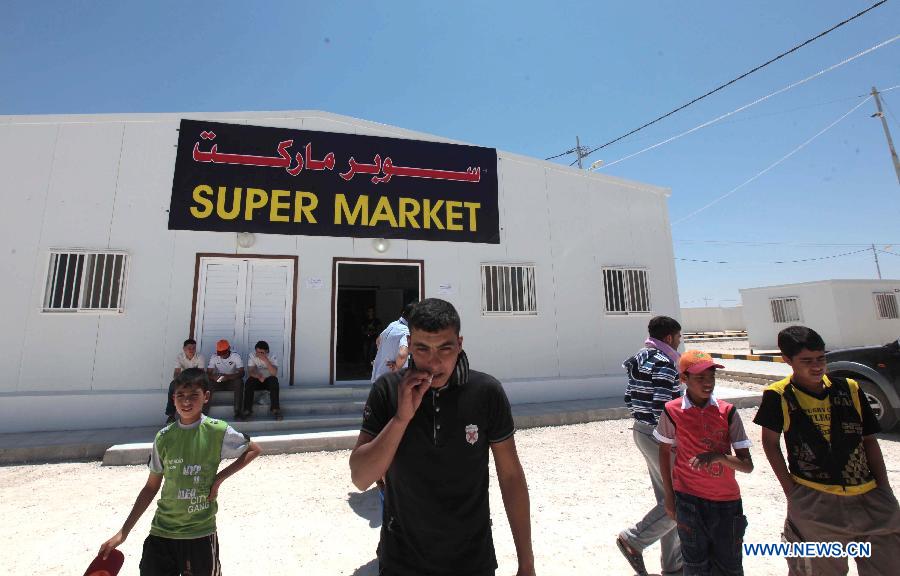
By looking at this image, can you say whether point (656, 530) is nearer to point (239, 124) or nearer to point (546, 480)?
point (546, 480)

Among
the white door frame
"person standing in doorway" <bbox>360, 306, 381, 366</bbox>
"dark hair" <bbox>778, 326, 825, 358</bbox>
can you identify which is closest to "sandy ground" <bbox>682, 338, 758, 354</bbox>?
"person standing in doorway" <bbox>360, 306, 381, 366</bbox>

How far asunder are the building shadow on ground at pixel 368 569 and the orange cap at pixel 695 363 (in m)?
2.46

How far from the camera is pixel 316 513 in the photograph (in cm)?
392

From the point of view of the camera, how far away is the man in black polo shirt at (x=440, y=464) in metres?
1.39

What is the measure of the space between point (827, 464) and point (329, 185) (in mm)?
7940

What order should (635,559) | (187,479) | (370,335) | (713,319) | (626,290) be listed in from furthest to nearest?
1. (713,319)
2. (370,335)
3. (626,290)
4. (635,559)
5. (187,479)

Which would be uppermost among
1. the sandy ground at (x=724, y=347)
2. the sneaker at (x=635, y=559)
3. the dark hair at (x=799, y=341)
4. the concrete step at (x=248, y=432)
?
the dark hair at (x=799, y=341)

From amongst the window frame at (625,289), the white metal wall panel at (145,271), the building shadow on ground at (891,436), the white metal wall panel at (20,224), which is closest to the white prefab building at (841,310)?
the window frame at (625,289)

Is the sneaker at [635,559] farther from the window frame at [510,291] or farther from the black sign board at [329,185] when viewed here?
the black sign board at [329,185]

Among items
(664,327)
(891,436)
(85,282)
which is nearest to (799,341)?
(664,327)

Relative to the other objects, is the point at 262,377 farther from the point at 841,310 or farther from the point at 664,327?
the point at 841,310

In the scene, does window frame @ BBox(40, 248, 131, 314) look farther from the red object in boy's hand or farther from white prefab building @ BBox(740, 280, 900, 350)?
white prefab building @ BBox(740, 280, 900, 350)

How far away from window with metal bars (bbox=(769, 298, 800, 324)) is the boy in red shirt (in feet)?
64.3

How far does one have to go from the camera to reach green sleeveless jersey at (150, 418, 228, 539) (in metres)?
2.09
